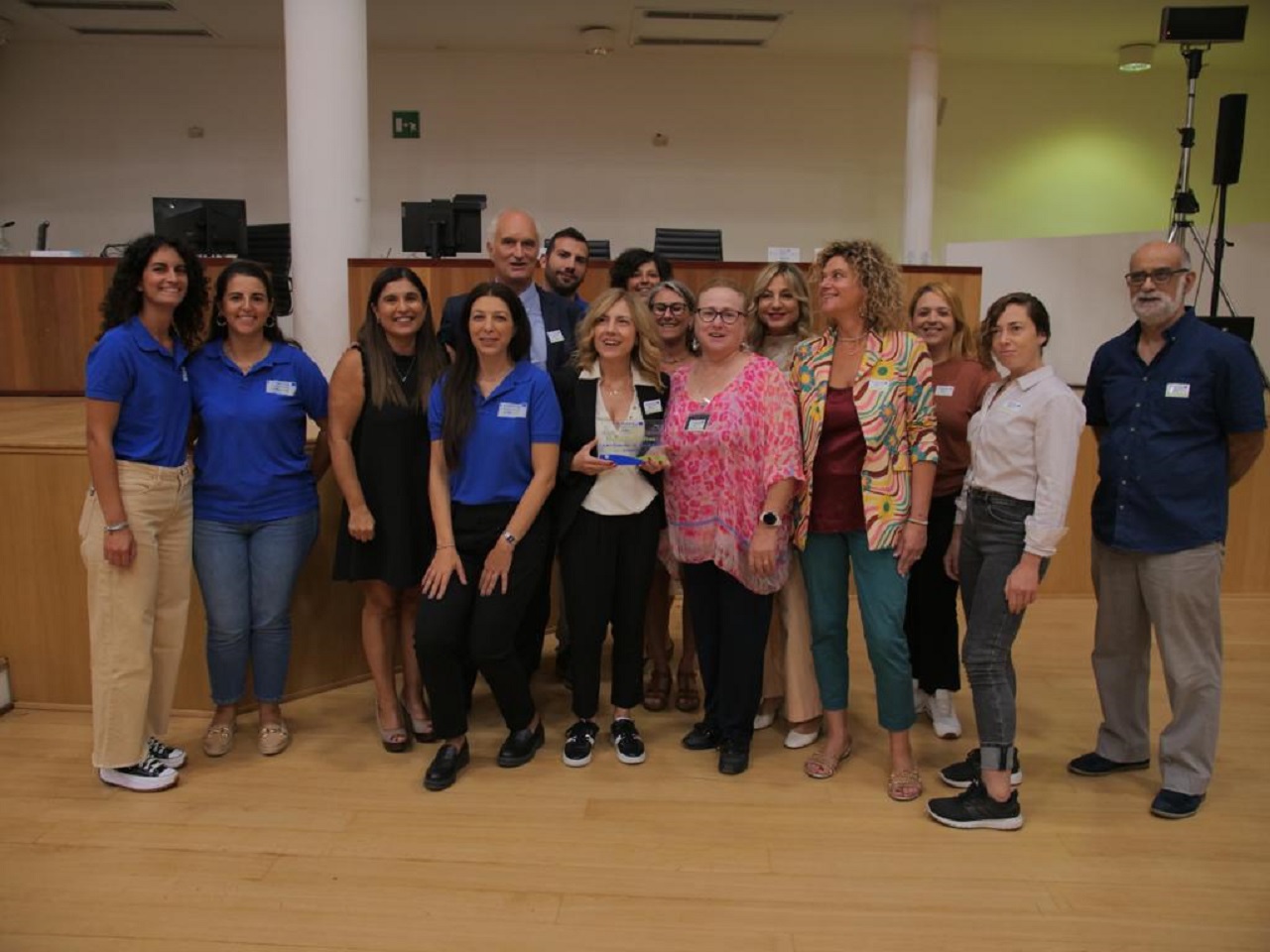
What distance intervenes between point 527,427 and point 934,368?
1.48 m

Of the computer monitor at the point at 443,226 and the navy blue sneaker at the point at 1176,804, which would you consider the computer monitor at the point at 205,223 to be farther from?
the navy blue sneaker at the point at 1176,804

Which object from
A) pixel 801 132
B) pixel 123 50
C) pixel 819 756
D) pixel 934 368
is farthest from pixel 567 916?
pixel 123 50

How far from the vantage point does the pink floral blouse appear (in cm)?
272

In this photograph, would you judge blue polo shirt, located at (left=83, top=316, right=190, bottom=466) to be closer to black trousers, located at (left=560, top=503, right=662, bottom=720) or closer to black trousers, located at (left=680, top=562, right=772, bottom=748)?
black trousers, located at (left=560, top=503, right=662, bottom=720)

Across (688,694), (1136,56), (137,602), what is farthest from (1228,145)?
(137,602)

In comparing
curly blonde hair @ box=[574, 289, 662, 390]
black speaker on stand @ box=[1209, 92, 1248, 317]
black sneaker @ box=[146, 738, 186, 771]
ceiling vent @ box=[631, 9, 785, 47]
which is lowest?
black sneaker @ box=[146, 738, 186, 771]

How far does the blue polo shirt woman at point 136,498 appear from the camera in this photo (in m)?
2.66

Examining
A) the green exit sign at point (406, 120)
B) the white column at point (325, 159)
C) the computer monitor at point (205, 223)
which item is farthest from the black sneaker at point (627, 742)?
the green exit sign at point (406, 120)

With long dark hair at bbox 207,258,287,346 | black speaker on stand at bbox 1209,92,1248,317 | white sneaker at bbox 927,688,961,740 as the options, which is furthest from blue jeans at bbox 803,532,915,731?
black speaker on stand at bbox 1209,92,1248,317

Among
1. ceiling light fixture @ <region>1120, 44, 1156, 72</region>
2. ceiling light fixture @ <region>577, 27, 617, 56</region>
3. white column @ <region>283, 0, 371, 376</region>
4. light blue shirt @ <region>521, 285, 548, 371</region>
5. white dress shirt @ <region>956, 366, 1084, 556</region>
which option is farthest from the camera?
ceiling light fixture @ <region>1120, 44, 1156, 72</region>

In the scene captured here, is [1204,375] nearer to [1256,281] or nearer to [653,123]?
[1256,281]

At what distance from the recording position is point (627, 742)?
3035 mm

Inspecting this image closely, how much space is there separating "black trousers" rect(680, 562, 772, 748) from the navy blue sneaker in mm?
1184

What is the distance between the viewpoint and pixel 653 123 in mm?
9930
